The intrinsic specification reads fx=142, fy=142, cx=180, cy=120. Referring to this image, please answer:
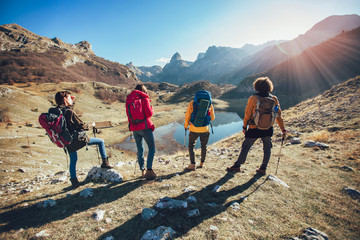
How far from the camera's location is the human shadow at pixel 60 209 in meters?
3.31

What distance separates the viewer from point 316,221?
3225 millimetres

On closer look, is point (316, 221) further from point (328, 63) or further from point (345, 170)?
point (328, 63)

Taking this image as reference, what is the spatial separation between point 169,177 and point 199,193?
159 cm

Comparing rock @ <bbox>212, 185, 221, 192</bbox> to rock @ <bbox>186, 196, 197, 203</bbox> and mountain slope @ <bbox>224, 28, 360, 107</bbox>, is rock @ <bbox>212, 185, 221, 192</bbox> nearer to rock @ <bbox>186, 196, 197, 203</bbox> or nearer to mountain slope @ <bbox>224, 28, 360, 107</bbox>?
rock @ <bbox>186, 196, 197, 203</bbox>

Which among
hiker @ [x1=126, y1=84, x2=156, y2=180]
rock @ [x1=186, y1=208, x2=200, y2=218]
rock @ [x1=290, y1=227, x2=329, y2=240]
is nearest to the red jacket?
hiker @ [x1=126, y1=84, x2=156, y2=180]

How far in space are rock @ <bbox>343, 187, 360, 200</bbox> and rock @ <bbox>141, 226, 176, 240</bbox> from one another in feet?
17.3

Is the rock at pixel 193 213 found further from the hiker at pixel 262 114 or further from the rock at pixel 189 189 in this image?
the hiker at pixel 262 114

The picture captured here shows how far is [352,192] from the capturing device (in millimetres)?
4215

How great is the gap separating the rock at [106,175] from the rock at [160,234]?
3.28 m

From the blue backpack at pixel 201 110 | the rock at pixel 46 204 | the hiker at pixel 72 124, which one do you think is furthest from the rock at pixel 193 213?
the hiker at pixel 72 124

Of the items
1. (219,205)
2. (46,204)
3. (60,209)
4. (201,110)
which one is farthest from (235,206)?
(46,204)

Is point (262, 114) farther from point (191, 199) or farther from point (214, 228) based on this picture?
point (214, 228)

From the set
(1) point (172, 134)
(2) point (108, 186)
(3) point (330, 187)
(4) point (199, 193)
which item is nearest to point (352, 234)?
(3) point (330, 187)

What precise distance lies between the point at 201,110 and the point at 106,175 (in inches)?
181
